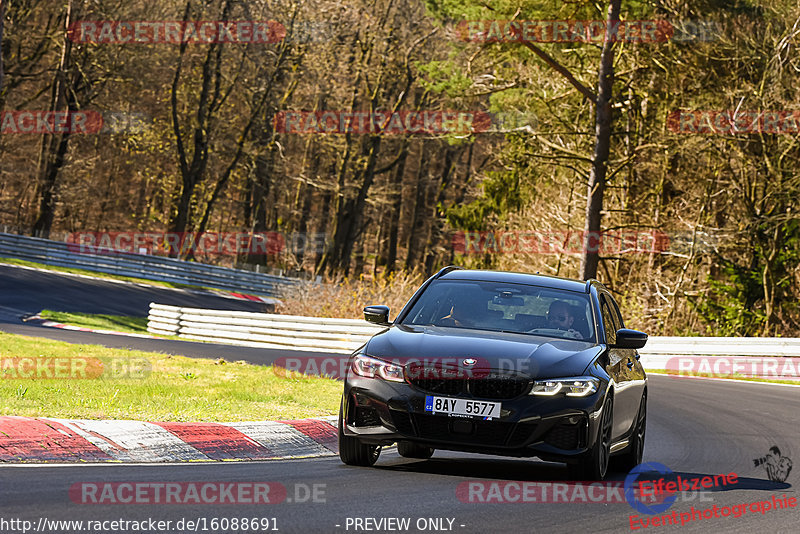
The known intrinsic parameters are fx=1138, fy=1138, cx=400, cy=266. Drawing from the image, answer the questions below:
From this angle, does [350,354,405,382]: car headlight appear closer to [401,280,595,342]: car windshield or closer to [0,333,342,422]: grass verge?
[401,280,595,342]: car windshield

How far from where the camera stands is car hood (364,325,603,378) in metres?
8.03

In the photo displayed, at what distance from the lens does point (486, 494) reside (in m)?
7.70

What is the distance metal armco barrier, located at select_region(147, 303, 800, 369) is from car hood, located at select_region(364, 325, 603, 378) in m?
16.7

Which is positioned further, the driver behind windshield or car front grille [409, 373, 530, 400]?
the driver behind windshield

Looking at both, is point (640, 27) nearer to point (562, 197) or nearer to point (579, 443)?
point (562, 197)

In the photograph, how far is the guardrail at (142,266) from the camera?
141 ft

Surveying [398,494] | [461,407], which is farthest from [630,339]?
[398,494]

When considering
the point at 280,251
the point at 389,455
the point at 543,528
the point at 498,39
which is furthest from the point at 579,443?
the point at 280,251

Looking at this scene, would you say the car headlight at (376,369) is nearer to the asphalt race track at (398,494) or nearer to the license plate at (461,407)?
the license plate at (461,407)

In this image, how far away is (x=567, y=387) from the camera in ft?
26.2

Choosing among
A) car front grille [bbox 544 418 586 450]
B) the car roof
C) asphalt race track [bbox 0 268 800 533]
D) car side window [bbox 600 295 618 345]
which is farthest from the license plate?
the car roof

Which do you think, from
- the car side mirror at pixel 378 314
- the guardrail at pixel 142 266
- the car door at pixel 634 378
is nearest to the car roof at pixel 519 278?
the car door at pixel 634 378

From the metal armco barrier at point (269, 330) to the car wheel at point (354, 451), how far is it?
17.1 meters

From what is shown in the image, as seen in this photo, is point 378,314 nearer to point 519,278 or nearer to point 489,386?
point 519,278
